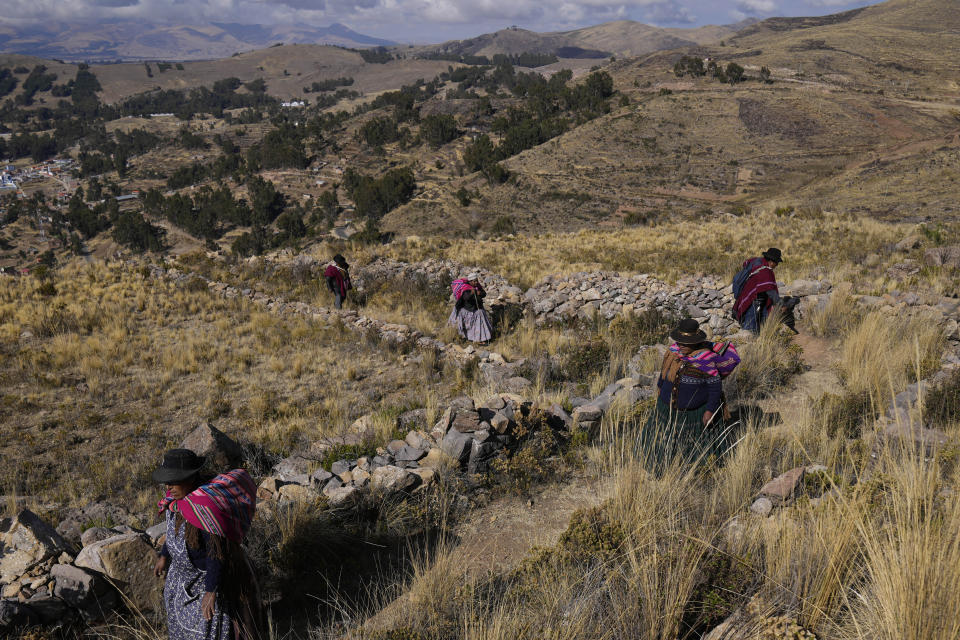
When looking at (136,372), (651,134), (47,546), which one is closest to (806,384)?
(47,546)

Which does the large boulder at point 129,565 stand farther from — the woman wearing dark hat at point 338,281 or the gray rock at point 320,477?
the woman wearing dark hat at point 338,281

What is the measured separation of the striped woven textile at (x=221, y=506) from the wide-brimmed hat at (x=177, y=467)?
0.11m

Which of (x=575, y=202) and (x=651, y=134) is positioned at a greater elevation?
(x=651, y=134)

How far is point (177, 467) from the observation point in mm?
2582

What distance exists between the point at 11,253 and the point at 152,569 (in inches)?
3876

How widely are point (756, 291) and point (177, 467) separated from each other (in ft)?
25.4

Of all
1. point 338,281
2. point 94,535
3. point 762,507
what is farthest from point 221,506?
point 338,281

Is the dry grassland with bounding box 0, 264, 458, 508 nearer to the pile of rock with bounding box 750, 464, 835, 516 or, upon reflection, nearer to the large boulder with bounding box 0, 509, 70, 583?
the large boulder with bounding box 0, 509, 70, 583

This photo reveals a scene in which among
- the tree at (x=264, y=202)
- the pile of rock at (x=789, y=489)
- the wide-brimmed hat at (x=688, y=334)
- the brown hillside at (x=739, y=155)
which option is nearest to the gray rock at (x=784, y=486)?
the pile of rock at (x=789, y=489)

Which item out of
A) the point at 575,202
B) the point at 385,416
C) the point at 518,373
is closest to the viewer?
the point at 385,416

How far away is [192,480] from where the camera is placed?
2.63 meters

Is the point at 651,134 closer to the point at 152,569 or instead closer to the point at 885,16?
the point at 152,569

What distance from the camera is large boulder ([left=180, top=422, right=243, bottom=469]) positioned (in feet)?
16.5

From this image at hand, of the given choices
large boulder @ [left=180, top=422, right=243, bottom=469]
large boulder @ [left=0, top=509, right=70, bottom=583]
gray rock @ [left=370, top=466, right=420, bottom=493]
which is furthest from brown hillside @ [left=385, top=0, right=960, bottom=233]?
large boulder @ [left=0, top=509, right=70, bottom=583]
